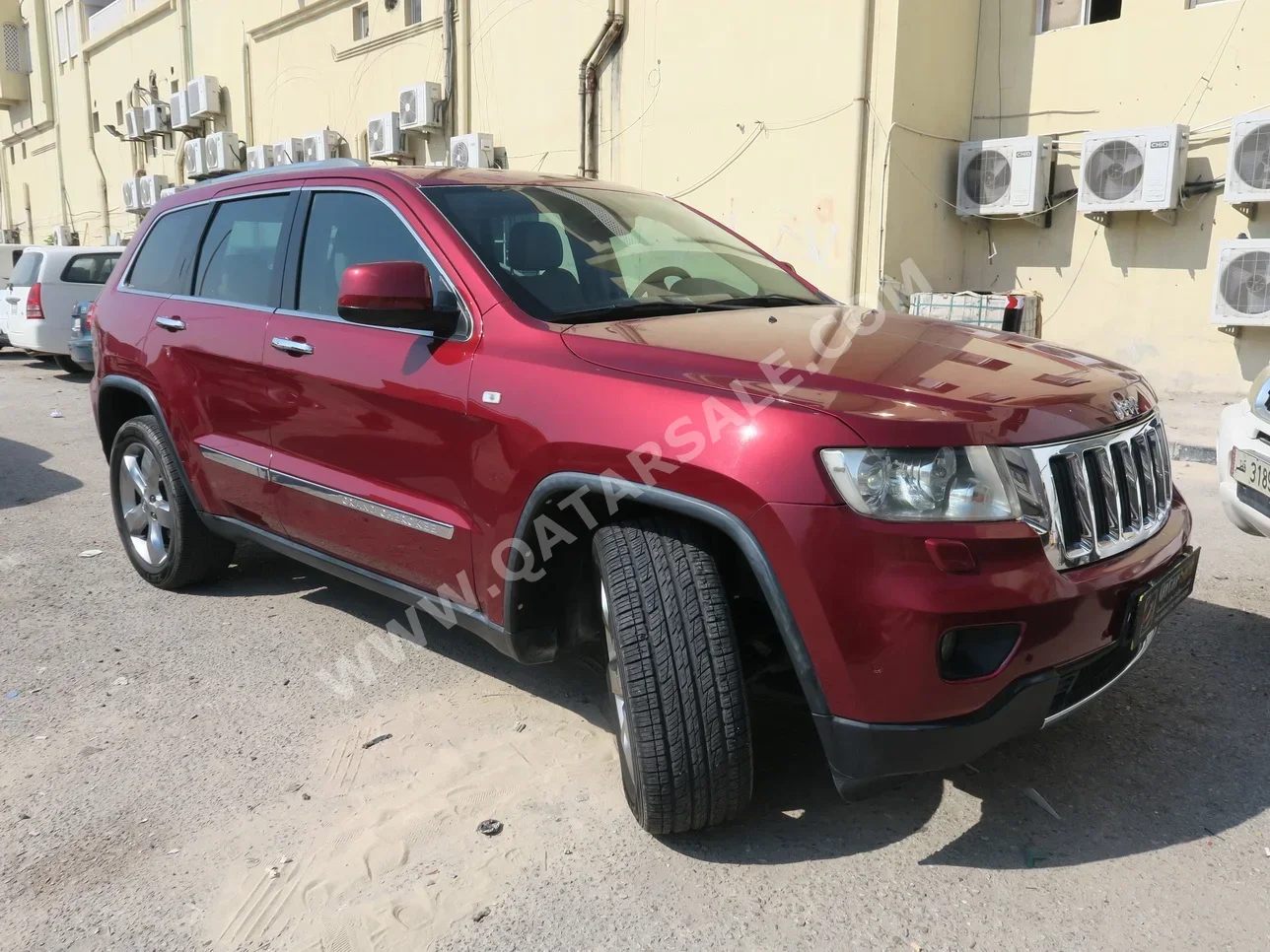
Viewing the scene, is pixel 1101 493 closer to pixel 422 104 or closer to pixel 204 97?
pixel 422 104

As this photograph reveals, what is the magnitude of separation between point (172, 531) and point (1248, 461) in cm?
436

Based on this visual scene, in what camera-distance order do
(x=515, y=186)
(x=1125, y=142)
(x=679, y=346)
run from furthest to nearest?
1. (x=1125, y=142)
2. (x=515, y=186)
3. (x=679, y=346)

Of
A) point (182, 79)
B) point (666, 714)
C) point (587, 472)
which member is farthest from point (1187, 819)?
point (182, 79)

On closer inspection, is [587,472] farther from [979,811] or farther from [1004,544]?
[979,811]

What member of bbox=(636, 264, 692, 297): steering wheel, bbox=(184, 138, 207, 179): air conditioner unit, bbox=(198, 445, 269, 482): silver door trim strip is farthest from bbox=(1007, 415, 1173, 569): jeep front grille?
bbox=(184, 138, 207, 179): air conditioner unit

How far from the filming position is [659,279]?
352 cm

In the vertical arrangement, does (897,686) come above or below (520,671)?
above

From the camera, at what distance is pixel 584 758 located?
10.4 ft

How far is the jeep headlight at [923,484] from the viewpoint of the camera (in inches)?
89.5

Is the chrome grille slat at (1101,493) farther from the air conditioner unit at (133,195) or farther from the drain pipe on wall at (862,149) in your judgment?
the air conditioner unit at (133,195)

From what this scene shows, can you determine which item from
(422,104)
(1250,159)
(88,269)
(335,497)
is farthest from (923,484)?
(422,104)

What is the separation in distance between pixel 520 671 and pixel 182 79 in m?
23.5

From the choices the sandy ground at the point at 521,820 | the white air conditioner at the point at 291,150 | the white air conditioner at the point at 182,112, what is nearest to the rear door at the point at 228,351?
the sandy ground at the point at 521,820

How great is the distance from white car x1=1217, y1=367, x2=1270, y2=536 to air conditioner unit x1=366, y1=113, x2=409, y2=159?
14414 millimetres
